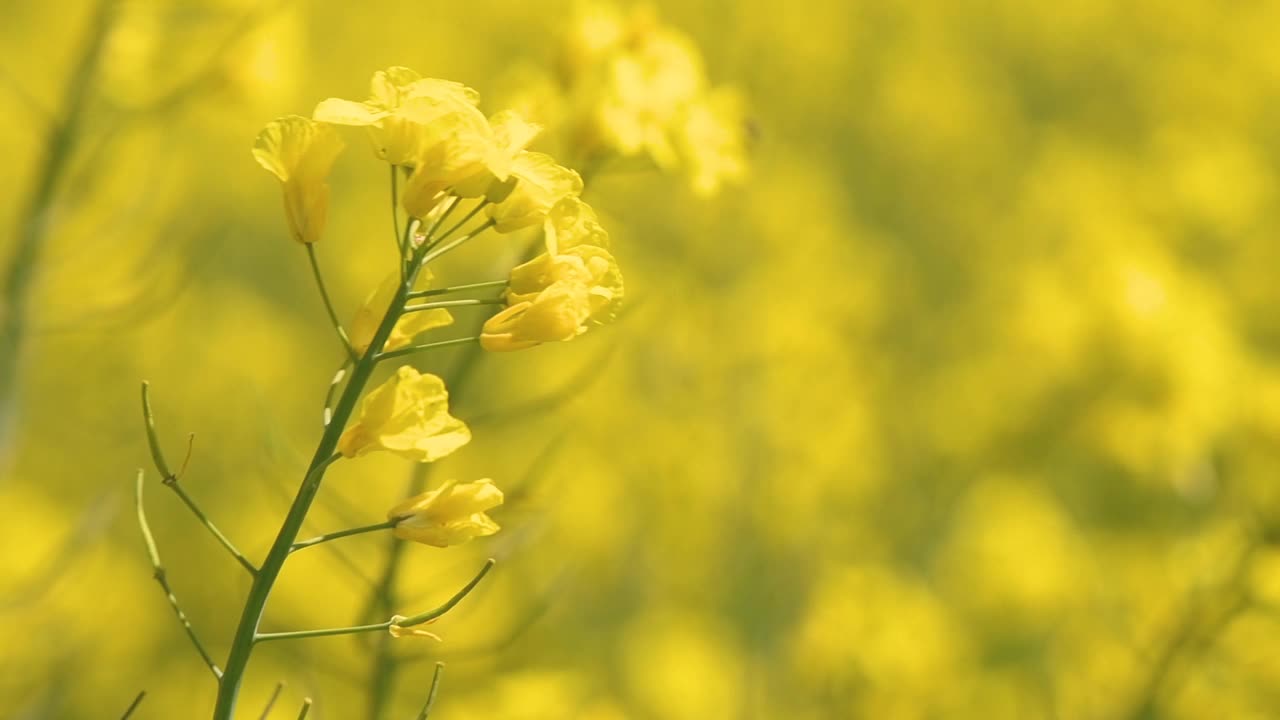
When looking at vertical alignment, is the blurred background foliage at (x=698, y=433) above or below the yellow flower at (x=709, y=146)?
below

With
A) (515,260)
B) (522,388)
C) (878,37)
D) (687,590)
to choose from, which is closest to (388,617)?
(515,260)

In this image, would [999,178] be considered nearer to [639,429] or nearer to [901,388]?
[901,388]

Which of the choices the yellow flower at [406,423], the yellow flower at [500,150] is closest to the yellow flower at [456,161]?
the yellow flower at [500,150]

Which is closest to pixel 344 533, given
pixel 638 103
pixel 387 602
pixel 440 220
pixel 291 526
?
pixel 291 526

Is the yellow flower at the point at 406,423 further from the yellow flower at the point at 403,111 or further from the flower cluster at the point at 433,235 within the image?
the yellow flower at the point at 403,111

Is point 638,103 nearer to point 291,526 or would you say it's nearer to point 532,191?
point 532,191

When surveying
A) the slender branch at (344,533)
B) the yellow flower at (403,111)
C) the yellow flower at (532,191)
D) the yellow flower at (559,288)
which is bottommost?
the slender branch at (344,533)

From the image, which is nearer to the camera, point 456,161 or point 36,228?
point 456,161

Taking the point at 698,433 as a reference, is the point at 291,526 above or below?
above
